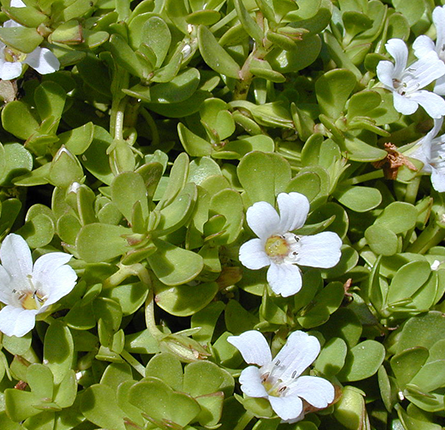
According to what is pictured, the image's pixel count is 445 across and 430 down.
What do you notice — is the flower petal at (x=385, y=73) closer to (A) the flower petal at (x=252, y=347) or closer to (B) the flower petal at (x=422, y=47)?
(B) the flower petal at (x=422, y=47)

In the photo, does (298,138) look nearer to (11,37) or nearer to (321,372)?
(321,372)

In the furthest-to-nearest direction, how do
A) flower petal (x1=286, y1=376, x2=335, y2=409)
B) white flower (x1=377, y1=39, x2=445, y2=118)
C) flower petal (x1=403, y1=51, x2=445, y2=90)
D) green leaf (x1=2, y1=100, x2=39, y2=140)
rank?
flower petal (x1=403, y1=51, x2=445, y2=90)
white flower (x1=377, y1=39, x2=445, y2=118)
green leaf (x1=2, y1=100, x2=39, y2=140)
flower petal (x1=286, y1=376, x2=335, y2=409)

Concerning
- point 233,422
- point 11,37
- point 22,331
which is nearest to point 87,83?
point 11,37

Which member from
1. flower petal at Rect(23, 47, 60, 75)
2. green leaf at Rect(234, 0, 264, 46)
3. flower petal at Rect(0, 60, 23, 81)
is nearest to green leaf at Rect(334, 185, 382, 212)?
green leaf at Rect(234, 0, 264, 46)

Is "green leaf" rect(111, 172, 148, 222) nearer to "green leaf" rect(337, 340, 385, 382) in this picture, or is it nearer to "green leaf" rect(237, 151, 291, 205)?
"green leaf" rect(237, 151, 291, 205)

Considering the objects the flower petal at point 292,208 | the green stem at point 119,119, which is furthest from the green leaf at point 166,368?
the green stem at point 119,119

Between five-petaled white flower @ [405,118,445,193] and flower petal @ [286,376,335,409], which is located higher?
five-petaled white flower @ [405,118,445,193]

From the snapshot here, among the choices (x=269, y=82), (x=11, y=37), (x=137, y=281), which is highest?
(x=11, y=37)
